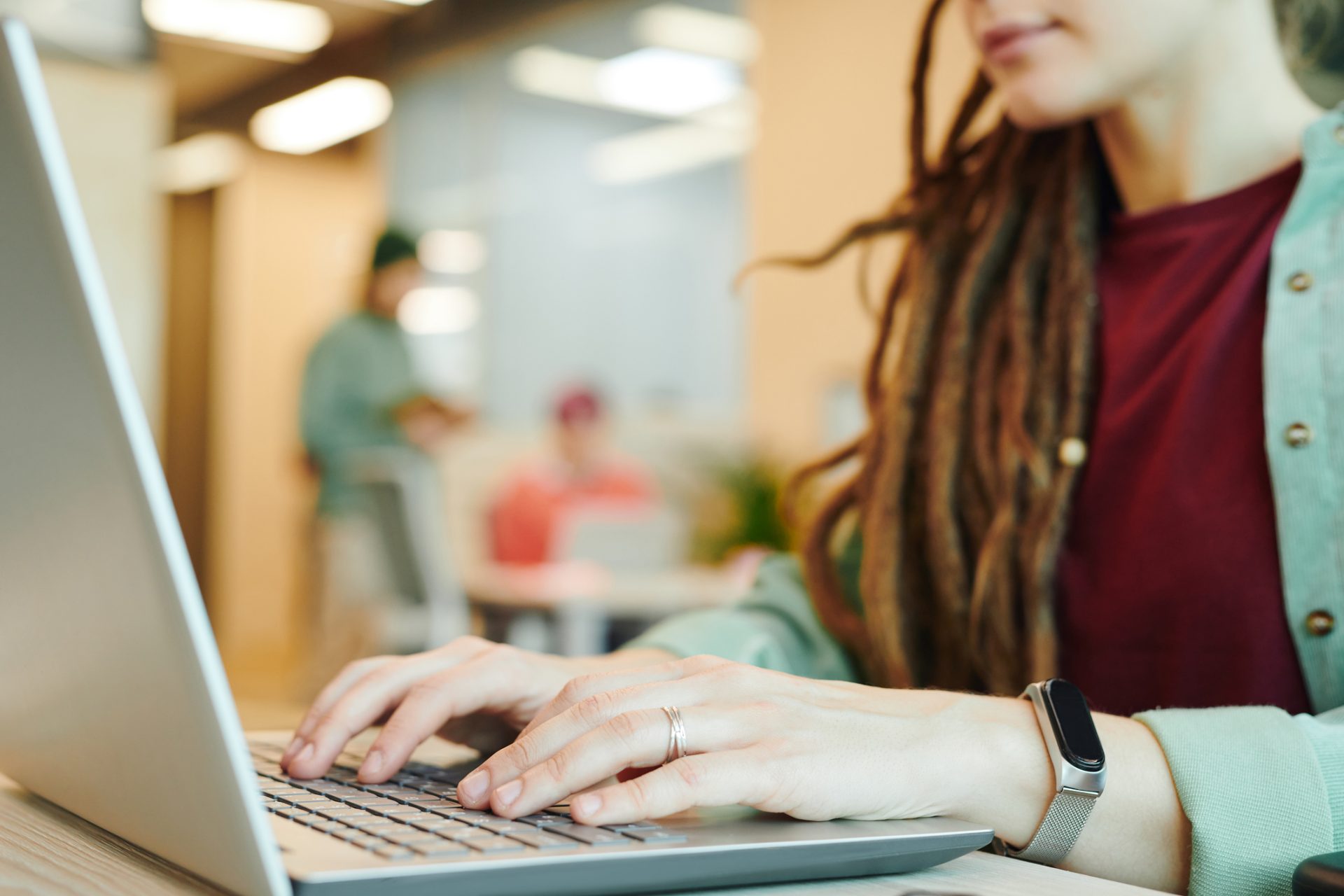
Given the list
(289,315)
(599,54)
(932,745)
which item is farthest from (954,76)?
(289,315)

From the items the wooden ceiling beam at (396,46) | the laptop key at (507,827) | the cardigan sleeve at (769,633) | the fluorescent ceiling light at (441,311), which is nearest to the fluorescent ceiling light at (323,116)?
the wooden ceiling beam at (396,46)

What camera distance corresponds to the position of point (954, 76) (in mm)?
2904

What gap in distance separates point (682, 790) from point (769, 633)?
489 millimetres

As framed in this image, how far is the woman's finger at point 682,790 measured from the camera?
49cm

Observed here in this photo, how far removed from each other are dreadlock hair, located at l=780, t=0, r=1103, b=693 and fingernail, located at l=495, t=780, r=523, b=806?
0.52 meters

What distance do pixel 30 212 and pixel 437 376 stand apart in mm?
7438

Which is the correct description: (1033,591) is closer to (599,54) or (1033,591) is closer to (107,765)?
(107,765)

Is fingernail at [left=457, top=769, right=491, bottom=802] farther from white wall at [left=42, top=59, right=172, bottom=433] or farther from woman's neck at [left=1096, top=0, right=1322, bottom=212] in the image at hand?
white wall at [left=42, top=59, right=172, bottom=433]

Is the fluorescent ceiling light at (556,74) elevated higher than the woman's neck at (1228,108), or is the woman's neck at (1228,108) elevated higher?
the fluorescent ceiling light at (556,74)

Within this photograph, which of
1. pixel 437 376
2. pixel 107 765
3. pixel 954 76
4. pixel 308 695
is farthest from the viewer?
pixel 437 376

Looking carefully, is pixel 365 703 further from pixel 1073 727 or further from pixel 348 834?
pixel 1073 727

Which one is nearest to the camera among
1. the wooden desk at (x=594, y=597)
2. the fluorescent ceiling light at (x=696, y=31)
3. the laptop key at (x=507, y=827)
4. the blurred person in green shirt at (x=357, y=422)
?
the laptop key at (x=507, y=827)

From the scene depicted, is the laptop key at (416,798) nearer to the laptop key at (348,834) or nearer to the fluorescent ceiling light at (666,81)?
the laptop key at (348,834)

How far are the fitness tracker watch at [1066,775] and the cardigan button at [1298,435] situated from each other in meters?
0.33
